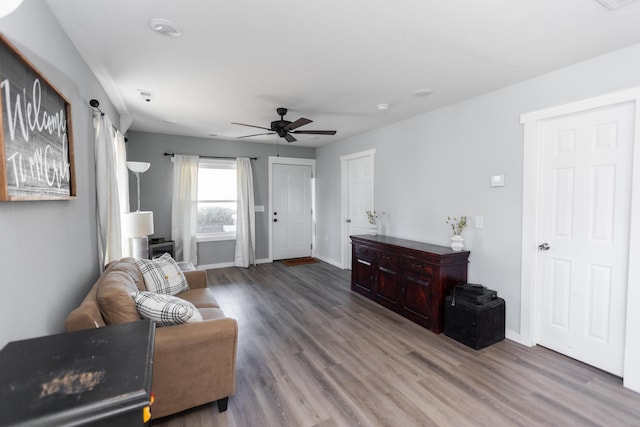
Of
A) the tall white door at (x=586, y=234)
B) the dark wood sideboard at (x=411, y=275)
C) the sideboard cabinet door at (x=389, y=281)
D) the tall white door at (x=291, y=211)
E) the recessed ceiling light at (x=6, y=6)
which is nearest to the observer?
the recessed ceiling light at (x=6, y=6)

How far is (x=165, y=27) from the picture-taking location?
6.46ft

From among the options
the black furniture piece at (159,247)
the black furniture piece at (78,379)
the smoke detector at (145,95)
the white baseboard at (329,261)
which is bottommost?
the white baseboard at (329,261)

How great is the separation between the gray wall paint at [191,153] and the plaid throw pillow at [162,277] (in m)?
2.60

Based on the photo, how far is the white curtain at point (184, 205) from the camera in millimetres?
5359

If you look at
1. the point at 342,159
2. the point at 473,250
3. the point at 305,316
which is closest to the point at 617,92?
the point at 473,250

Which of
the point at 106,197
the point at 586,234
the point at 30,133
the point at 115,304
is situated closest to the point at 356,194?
the point at 586,234

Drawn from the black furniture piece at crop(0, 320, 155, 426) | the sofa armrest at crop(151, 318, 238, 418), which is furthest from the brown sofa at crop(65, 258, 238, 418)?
the black furniture piece at crop(0, 320, 155, 426)

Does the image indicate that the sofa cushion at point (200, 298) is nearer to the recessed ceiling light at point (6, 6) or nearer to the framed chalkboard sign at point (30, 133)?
the framed chalkboard sign at point (30, 133)

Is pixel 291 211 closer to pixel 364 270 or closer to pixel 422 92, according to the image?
pixel 364 270

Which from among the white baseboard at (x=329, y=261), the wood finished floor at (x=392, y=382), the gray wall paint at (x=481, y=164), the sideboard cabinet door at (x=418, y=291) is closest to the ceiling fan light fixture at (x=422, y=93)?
the gray wall paint at (x=481, y=164)

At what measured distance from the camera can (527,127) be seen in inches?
111

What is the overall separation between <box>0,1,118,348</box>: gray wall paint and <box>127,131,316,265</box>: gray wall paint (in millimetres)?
2864

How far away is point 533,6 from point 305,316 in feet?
10.9

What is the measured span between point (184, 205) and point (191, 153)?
3.22ft
